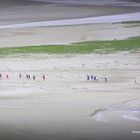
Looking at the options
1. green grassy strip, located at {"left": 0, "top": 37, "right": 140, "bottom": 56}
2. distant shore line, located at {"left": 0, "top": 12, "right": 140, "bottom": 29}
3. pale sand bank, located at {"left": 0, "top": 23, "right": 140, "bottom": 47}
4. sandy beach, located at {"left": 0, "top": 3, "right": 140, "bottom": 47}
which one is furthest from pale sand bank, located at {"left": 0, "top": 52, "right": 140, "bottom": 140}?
distant shore line, located at {"left": 0, "top": 12, "right": 140, "bottom": 29}

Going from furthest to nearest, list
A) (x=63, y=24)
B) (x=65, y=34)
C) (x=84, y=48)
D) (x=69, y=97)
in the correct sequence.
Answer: (x=63, y=24) < (x=65, y=34) < (x=84, y=48) < (x=69, y=97)

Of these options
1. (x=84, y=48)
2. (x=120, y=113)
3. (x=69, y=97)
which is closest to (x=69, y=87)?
(x=69, y=97)

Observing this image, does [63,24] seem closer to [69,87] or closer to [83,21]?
[83,21]

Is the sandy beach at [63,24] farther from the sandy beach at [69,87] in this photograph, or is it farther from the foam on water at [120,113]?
the foam on water at [120,113]

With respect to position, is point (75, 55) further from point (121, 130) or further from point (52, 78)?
point (121, 130)

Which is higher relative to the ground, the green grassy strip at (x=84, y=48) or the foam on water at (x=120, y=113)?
the green grassy strip at (x=84, y=48)

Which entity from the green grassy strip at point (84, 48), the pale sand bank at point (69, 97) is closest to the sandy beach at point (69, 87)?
the pale sand bank at point (69, 97)

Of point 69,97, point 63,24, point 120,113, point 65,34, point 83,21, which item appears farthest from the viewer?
point 83,21

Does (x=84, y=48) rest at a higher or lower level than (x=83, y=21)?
lower
